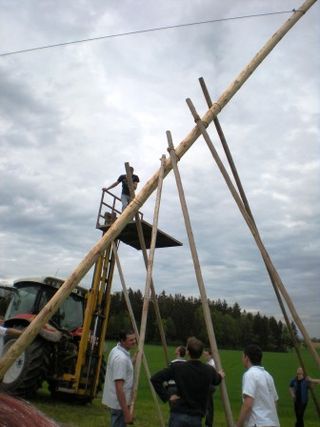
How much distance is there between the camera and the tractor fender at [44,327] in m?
9.04

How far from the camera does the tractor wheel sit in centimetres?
873

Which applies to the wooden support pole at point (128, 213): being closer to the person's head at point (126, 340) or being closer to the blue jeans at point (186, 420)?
the person's head at point (126, 340)

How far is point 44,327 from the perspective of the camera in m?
9.14

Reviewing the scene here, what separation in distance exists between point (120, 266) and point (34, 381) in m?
3.45

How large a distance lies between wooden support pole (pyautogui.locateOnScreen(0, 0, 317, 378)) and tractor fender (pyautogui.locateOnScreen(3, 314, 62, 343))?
16.1 ft

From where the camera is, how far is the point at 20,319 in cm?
934

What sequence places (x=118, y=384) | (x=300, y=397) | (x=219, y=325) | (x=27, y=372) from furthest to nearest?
1. (x=219, y=325)
2. (x=300, y=397)
3. (x=27, y=372)
4. (x=118, y=384)

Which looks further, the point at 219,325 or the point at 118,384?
the point at 219,325

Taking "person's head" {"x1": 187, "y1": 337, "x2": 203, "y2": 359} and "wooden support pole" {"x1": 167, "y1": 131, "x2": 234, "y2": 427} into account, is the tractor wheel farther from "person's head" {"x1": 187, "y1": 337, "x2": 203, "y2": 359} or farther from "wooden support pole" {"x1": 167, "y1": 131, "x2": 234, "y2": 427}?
"person's head" {"x1": 187, "y1": 337, "x2": 203, "y2": 359}

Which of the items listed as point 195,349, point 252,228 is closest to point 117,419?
point 195,349

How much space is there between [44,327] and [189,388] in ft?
19.0

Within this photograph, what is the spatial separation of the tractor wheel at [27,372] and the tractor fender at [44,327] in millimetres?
317

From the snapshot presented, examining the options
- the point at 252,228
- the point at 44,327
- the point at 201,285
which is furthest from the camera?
the point at 44,327

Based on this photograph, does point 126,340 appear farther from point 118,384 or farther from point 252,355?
point 252,355
